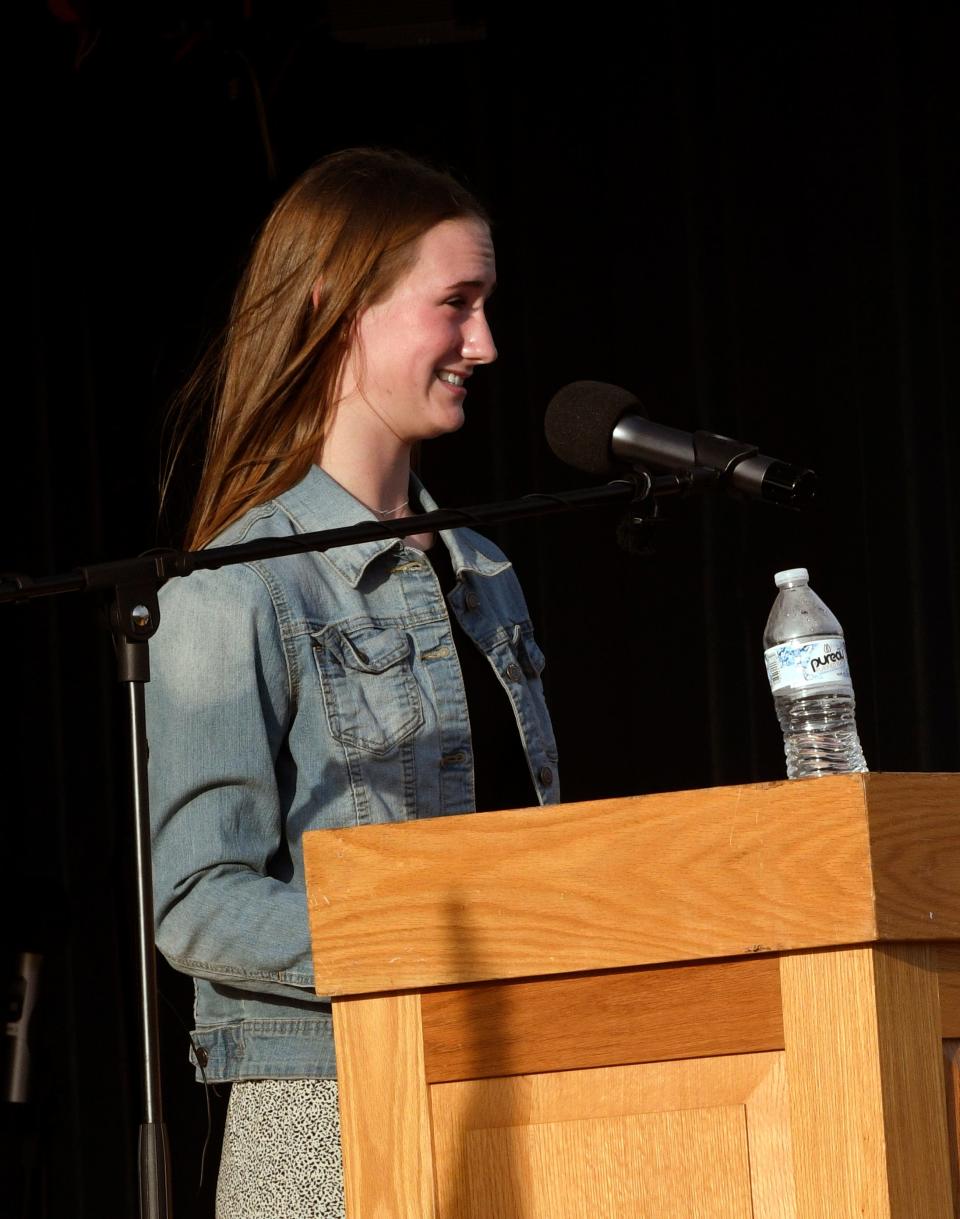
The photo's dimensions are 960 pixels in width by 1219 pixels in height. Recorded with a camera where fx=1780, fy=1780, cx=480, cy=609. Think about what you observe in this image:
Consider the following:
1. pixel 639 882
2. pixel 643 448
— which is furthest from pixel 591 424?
pixel 639 882

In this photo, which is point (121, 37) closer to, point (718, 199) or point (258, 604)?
point (718, 199)

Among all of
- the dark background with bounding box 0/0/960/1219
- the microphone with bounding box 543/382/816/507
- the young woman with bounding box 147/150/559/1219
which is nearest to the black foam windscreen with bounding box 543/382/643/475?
the microphone with bounding box 543/382/816/507

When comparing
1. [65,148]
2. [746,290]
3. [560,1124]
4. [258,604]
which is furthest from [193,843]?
[65,148]

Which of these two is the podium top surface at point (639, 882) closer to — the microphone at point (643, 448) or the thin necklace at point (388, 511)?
the microphone at point (643, 448)

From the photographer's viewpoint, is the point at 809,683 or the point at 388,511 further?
the point at 388,511

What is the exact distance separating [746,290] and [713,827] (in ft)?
6.97

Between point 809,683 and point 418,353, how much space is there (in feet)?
2.54

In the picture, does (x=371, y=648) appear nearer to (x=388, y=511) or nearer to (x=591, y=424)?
(x=388, y=511)

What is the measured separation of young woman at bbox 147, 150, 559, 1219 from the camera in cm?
150

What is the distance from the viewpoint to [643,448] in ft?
4.89

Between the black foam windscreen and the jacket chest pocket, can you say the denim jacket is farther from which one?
the black foam windscreen

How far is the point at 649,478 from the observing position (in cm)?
142

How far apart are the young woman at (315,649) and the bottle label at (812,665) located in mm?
446

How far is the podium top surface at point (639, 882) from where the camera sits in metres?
0.99
